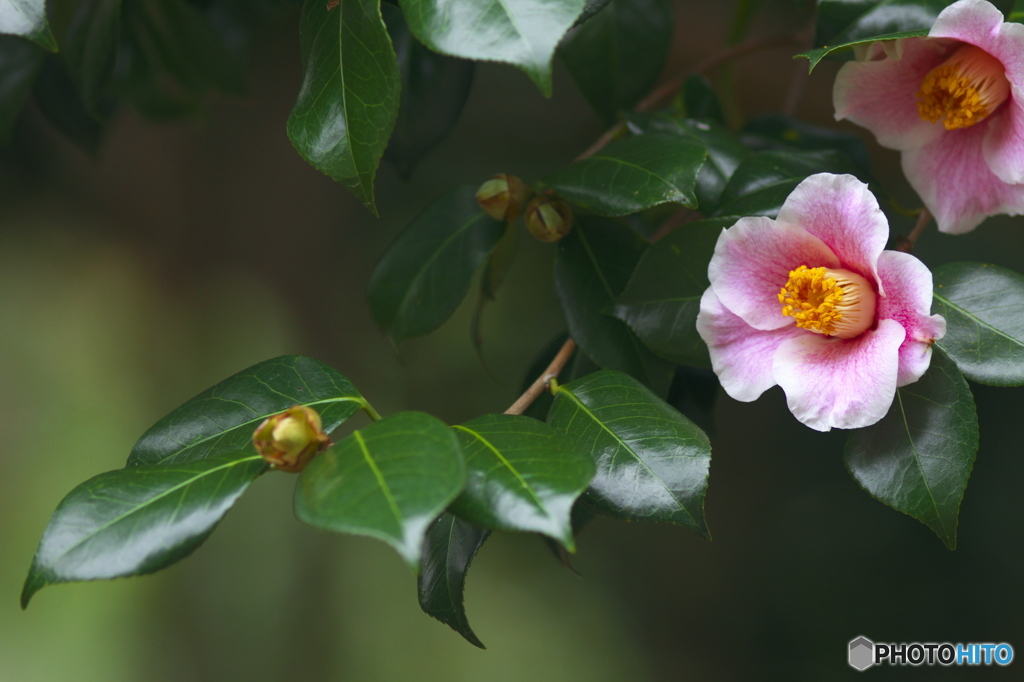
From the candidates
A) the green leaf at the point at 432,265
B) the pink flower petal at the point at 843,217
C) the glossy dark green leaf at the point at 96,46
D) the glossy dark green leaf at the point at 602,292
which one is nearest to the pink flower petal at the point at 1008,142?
the pink flower petal at the point at 843,217

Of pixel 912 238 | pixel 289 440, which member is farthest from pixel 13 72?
pixel 912 238

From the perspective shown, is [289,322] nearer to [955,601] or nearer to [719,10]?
[719,10]

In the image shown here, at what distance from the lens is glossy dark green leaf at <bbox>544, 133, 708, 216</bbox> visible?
0.53 m

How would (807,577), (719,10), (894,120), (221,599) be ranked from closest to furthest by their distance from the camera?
(894,120), (719,10), (807,577), (221,599)

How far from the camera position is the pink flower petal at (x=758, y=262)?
49 centimetres

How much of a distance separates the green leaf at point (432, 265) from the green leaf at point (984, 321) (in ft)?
1.19

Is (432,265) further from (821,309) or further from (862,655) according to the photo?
(862,655)

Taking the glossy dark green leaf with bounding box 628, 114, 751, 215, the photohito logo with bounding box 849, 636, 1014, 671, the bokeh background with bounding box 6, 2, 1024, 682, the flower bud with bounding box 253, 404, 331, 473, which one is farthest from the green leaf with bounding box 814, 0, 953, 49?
the bokeh background with bounding box 6, 2, 1024, 682

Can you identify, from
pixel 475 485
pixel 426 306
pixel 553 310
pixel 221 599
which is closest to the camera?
pixel 475 485

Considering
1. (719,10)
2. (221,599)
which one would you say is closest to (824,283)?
(719,10)

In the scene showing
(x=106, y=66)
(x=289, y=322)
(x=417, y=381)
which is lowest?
(x=417, y=381)

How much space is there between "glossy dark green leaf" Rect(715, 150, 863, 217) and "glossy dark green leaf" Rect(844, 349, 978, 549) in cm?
15

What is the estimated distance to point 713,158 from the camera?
637 mm

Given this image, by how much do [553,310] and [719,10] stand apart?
0.71m
